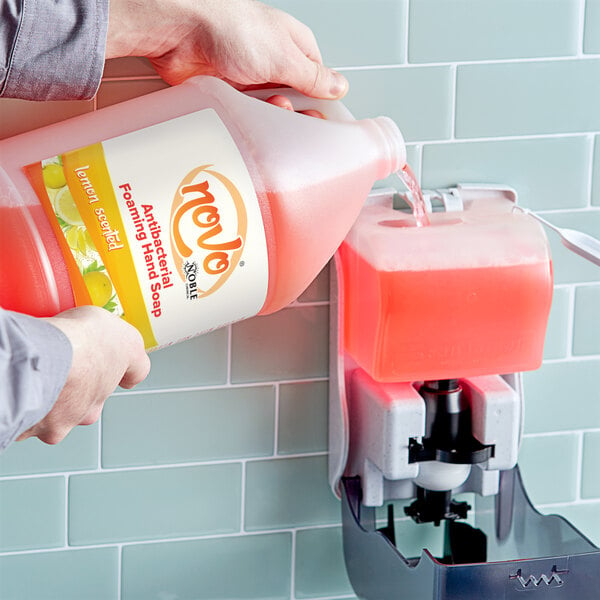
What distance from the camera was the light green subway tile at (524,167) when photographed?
3.56 ft

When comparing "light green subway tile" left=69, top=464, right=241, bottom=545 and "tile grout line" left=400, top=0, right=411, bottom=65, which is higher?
"tile grout line" left=400, top=0, right=411, bottom=65

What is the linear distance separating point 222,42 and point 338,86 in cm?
13

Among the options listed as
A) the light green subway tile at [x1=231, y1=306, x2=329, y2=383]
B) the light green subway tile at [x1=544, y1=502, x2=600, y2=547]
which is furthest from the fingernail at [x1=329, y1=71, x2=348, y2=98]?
the light green subway tile at [x1=544, y1=502, x2=600, y2=547]

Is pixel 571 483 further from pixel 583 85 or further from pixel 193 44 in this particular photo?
pixel 193 44

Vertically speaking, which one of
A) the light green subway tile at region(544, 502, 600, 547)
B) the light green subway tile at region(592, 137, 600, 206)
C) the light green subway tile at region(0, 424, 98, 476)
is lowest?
the light green subway tile at region(544, 502, 600, 547)

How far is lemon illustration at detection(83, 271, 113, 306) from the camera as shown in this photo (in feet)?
2.67

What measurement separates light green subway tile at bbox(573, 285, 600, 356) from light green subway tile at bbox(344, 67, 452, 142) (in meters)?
0.26

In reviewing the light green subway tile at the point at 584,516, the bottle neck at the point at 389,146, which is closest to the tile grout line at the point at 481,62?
the bottle neck at the point at 389,146

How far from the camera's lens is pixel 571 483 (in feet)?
3.99

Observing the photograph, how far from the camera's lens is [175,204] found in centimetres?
83

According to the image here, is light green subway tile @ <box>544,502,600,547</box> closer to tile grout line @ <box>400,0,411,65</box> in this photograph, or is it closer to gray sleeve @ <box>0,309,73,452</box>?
tile grout line @ <box>400,0,411,65</box>

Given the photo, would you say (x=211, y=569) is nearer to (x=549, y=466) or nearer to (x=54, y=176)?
(x=549, y=466)

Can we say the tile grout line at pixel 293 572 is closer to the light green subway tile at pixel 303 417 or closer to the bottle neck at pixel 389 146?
the light green subway tile at pixel 303 417

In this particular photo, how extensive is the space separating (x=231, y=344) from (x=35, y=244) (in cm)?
32
